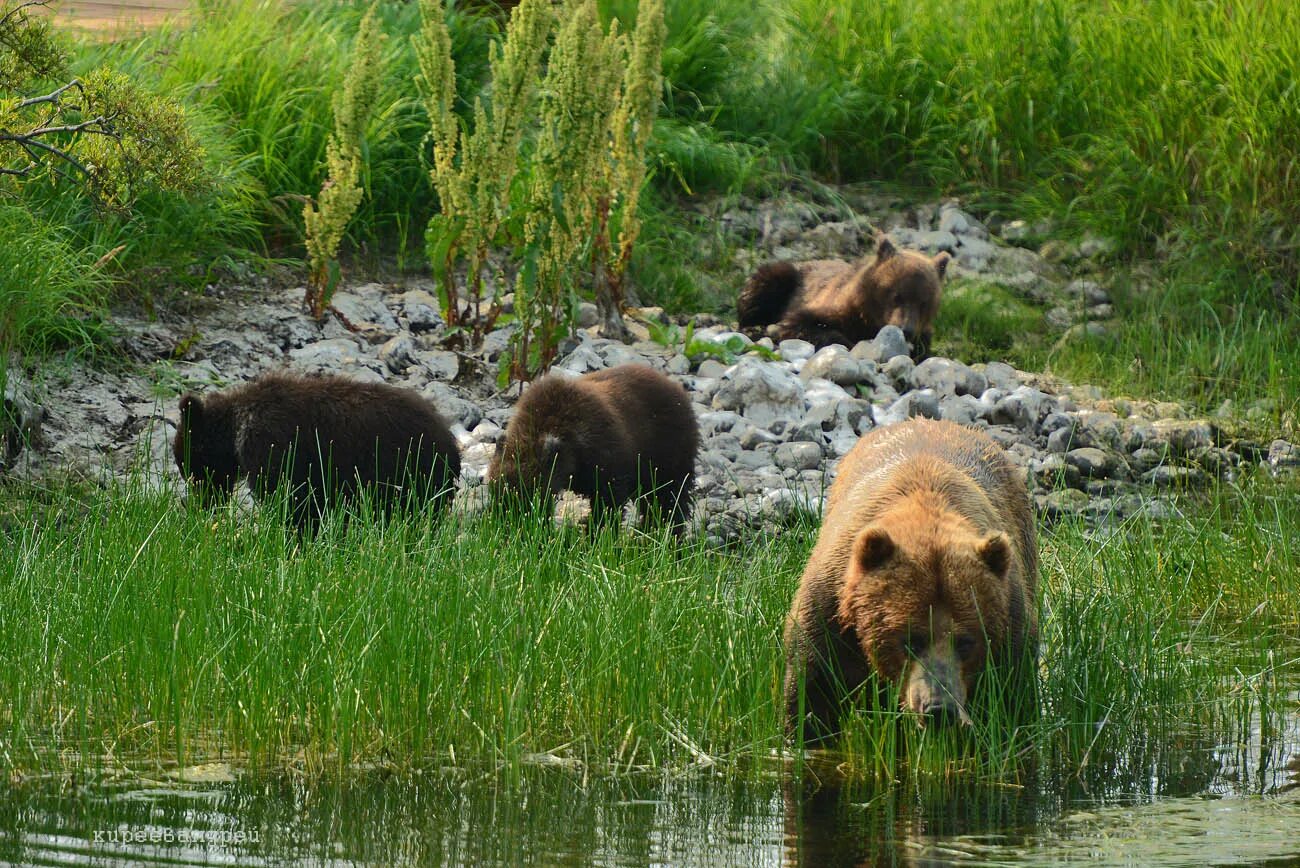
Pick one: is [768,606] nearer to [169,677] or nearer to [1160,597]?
[1160,597]

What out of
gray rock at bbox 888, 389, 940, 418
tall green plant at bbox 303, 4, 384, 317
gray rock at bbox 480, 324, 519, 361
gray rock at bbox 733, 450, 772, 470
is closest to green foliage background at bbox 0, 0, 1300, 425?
tall green plant at bbox 303, 4, 384, 317

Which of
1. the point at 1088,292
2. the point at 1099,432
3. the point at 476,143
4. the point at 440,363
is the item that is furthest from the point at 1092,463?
the point at 476,143

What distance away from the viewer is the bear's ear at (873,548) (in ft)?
16.2

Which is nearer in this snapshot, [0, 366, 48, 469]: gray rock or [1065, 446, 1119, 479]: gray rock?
[0, 366, 48, 469]: gray rock

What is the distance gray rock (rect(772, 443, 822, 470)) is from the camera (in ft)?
31.5

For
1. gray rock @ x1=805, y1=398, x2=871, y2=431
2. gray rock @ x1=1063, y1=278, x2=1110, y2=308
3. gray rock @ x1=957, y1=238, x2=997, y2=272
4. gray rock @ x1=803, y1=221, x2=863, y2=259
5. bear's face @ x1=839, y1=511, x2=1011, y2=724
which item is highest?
gray rock @ x1=803, y1=221, x2=863, y2=259

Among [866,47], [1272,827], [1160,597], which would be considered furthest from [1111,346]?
[1272,827]

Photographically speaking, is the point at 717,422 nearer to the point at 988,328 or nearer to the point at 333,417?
the point at 333,417

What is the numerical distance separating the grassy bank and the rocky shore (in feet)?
5.01

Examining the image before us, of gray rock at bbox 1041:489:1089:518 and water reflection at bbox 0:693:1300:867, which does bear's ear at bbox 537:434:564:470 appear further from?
water reflection at bbox 0:693:1300:867

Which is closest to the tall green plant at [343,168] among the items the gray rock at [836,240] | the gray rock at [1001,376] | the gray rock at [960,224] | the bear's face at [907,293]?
the bear's face at [907,293]

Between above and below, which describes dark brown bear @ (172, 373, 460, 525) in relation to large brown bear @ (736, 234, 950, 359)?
below

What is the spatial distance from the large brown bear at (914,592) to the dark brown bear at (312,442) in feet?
8.99

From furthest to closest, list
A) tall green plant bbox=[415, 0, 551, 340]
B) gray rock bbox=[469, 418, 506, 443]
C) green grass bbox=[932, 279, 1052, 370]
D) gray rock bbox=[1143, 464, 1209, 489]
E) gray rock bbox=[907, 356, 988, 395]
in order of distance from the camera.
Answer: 1. green grass bbox=[932, 279, 1052, 370]
2. gray rock bbox=[907, 356, 988, 395]
3. tall green plant bbox=[415, 0, 551, 340]
4. gray rock bbox=[1143, 464, 1209, 489]
5. gray rock bbox=[469, 418, 506, 443]
